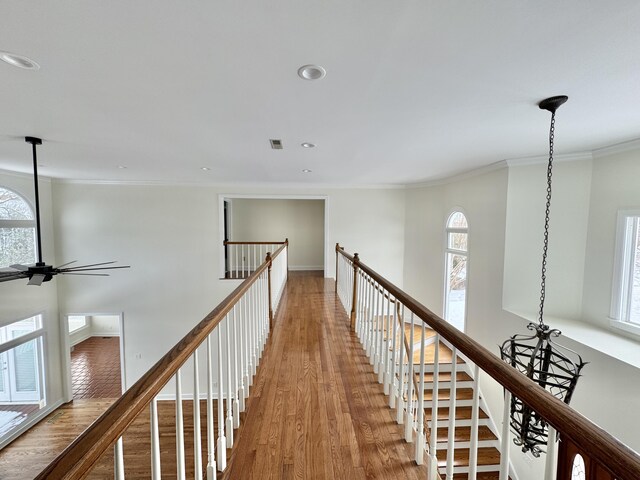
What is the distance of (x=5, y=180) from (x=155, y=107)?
16.6 feet

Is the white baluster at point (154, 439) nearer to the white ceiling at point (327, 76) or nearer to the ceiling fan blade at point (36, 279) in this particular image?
the white ceiling at point (327, 76)

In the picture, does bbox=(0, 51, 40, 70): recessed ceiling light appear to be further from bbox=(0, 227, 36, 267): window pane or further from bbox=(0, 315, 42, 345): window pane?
bbox=(0, 315, 42, 345): window pane

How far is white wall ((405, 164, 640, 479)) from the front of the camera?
8.48ft

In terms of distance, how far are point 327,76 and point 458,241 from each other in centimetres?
427

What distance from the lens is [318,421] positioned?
191cm

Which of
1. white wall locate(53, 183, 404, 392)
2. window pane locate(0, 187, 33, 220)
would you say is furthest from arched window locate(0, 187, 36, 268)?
white wall locate(53, 183, 404, 392)

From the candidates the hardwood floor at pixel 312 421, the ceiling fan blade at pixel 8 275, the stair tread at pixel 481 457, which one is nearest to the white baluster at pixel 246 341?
the hardwood floor at pixel 312 421

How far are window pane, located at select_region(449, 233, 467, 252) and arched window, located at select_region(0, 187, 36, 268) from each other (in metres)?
8.14

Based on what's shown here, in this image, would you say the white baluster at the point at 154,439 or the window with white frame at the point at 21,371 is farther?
the window with white frame at the point at 21,371

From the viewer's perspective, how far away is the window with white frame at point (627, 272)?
288cm

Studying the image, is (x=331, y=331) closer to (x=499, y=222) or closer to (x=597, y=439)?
(x=499, y=222)

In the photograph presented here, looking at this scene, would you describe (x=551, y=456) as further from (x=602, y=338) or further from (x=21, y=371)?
(x=21, y=371)

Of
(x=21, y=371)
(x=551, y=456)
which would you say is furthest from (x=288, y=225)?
(x=551, y=456)

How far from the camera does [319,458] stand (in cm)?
161
